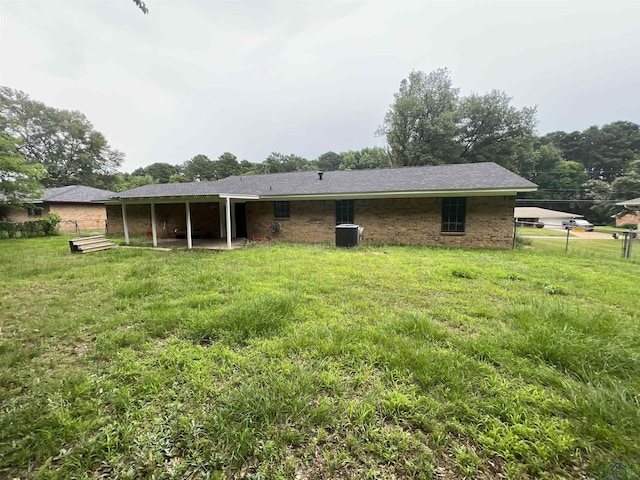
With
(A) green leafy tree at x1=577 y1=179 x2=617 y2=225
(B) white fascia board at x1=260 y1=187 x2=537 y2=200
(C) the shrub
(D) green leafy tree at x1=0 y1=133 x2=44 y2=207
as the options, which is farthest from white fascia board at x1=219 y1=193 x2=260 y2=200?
(A) green leafy tree at x1=577 y1=179 x2=617 y2=225

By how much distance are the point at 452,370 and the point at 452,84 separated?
32931 mm

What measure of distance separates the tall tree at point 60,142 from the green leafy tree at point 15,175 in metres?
25.8

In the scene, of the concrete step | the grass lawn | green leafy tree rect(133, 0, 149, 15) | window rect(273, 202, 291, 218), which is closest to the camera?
the grass lawn

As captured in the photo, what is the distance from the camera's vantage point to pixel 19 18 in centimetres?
395

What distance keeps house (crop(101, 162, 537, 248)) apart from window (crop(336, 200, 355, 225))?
45 mm

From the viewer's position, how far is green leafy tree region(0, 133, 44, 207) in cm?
1309

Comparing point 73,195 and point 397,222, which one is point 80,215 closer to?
point 73,195

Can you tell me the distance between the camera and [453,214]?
10.2 meters

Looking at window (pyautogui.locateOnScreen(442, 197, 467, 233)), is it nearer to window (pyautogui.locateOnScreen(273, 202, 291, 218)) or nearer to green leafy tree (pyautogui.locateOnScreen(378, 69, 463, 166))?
window (pyautogui.locateOnScreen(273, 202, 291, 218))

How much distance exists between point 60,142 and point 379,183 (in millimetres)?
46542

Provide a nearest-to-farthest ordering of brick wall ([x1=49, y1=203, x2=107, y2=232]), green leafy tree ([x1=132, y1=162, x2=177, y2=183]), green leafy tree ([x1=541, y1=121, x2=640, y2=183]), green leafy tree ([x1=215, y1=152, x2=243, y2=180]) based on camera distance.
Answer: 1. brick wall ([x1=49, y1=203, x2=107, y2=232])
2. green leafy tree ([x1=541, y1=121, x2=640, y2=183])
3. green leafy tree ([x1=215, y1=152, x2=243, y2=180])
4. green leafy tree ([x1=132, y1=162, x2=177, y2=183])

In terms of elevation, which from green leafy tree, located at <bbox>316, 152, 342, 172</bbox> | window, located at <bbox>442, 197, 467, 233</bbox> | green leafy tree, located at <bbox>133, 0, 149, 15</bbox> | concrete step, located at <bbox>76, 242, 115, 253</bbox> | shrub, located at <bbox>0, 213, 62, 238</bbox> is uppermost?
green leafy tree, located at <bbox>316, 152, 342, 172</bbox>

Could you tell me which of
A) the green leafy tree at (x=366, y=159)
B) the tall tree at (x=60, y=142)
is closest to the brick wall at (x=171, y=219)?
the tall tree at (x=60, y=142)

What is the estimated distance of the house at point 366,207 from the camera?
9.66 meters
